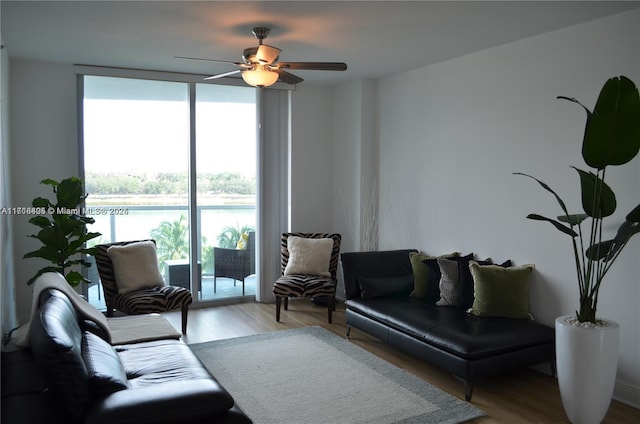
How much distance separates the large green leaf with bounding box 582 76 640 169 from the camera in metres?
2.95

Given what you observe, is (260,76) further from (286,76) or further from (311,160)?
(311,160)

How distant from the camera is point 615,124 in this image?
300 centimetres

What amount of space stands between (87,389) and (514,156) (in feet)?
11.7

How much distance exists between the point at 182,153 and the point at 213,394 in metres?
4.03

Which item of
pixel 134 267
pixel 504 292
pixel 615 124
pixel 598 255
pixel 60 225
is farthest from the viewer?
pixel 134 267

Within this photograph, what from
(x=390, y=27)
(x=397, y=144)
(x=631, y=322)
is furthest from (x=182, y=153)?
(x=631, y=322)

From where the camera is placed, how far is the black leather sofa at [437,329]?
3.58 meters

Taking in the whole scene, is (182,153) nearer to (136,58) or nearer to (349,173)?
(136,58)

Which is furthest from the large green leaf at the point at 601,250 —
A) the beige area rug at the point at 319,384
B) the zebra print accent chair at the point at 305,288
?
the zebra print accent chair at the point at 305,288

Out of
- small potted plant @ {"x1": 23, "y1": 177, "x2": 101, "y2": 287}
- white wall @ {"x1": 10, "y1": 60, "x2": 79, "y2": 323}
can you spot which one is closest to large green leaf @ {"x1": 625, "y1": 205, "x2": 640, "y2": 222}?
small potted plant @ {"x1": 23, "y1": 177, "x2": 101, "y2": 287}

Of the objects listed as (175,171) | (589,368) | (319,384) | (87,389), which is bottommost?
(319,384)

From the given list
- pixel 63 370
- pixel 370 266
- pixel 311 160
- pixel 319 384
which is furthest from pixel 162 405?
pixel 311 160

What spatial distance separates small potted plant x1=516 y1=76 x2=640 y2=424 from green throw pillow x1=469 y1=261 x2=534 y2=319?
0.74 metres

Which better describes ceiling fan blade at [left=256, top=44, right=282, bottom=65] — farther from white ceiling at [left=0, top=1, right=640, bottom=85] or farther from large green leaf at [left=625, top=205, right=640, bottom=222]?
large green leaf at [left=625, top=205, right=640, bottom=222]
